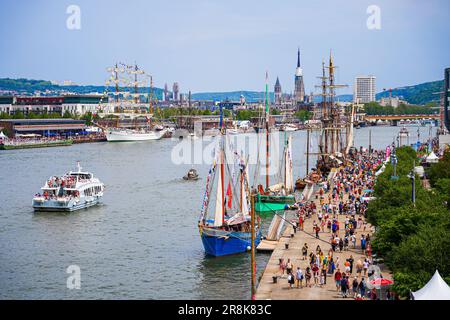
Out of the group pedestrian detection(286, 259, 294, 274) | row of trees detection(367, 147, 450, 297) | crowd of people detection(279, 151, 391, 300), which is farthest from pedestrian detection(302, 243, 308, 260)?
row of trees detection(367, 147, 450, 297)

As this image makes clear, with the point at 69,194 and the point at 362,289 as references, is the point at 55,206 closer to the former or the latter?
the point at 69,194

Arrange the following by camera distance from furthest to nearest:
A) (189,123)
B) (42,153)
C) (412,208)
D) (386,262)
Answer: (189,123) → (42,153) → (412,208) → (386,262)

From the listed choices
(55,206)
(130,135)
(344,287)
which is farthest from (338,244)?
(130,135)

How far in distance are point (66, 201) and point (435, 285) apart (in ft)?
82.9

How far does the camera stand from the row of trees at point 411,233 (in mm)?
16941

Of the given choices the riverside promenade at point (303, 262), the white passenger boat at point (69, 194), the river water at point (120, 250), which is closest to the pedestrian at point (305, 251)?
the riverside promenade at point (303, 262)

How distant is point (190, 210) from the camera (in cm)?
3756

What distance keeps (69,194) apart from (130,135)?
279 ft

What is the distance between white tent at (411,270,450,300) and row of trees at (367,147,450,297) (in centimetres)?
79

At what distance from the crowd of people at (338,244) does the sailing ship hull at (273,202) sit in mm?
940

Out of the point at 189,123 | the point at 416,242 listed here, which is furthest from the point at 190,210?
the point at 189,123

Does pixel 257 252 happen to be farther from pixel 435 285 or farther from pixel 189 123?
pixel 189 123

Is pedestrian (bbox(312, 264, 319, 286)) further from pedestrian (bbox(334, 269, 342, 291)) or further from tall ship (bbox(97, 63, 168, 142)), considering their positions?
tall ship (bbox(97, 63, 168, 142))

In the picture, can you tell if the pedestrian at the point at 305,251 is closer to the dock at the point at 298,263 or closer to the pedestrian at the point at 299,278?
the dock at the point at 298,263
